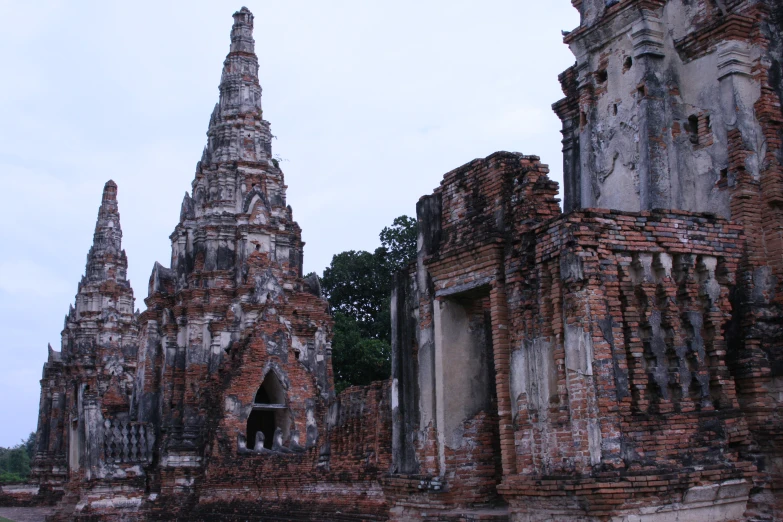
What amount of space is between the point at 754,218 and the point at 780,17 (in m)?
2.44

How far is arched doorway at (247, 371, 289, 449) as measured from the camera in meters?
23.2

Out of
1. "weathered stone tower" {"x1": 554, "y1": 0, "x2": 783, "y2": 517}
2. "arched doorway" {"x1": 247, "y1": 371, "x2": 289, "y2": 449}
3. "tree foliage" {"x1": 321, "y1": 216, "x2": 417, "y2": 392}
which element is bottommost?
"arched doorway" {"x1": 247, "y1": 371, "x2": 289, "y2": 449}

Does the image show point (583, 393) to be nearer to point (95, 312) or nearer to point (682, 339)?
point (682, 339)

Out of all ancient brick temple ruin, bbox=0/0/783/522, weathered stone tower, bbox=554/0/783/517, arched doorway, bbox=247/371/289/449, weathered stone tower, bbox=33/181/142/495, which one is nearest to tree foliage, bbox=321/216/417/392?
weathered stone tower, bbox=33/181/142/495

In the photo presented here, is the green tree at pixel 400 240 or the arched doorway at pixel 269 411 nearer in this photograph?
the arched doorway at pixel 269 411

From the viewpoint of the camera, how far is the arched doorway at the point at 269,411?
2319cm

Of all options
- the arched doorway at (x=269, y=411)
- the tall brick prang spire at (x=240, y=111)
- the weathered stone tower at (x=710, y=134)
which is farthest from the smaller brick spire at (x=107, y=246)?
the weathered stone tower at (x=710, y=134)

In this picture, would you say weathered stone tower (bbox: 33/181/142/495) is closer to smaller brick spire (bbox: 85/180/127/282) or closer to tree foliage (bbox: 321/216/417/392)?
smaller brick spire (bbox: 85/180/127/282)

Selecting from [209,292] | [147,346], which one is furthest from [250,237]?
[147,346]

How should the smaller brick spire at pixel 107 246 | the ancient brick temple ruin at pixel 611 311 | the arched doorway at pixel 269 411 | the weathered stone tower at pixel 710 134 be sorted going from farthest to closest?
1. the smaller brick spire at pixel 107 246
2. the arched doorway at pixel 269 411
3. the weathered stone tower at pixel 710 134
4. the ancient brick temple ruin at pixel 611 311

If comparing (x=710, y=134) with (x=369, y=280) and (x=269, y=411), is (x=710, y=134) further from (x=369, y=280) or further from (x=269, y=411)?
(x=369, y=280)

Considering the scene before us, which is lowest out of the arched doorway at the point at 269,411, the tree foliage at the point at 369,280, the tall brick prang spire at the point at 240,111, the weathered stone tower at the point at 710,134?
the arched doorway at the point at 269,411

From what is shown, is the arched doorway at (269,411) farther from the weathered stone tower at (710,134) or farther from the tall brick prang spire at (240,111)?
the weathered stone tower at (710,134)

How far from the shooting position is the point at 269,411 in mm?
24781
